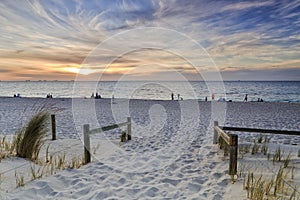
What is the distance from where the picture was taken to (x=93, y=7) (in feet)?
33.5

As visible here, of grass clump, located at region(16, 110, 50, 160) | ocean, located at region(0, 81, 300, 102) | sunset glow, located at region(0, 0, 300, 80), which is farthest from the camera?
ocean, located at region(0, 81, 300, 102)

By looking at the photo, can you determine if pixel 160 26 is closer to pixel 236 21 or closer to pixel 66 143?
pixel 236 21

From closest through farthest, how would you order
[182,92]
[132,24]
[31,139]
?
[31,139] < [132,24] < [182,92]

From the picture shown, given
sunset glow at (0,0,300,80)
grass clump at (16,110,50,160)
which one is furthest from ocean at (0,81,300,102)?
grass clump at (16,110,50,160)

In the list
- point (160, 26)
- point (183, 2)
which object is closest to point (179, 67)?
point (160, 26)

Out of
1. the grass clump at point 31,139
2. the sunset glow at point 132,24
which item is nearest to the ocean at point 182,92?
the sunset glow at point 132,24

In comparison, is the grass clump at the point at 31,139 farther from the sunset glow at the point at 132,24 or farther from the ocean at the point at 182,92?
the ocean at the point at 182,92

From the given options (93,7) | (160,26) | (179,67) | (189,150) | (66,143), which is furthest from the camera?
(179,67)

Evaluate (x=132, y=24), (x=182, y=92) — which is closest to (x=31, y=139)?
(x=132, y=24)

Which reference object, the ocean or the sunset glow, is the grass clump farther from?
the ocean

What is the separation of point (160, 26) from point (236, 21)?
14.9 ft

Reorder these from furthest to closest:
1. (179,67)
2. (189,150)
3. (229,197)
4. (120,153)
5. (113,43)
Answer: (179,67)
(113,43)
(189,150)
(120,153)
(229,197)

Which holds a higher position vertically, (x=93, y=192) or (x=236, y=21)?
(x=236, y=21)

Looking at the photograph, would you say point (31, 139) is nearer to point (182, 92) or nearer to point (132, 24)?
point (132, 24)
